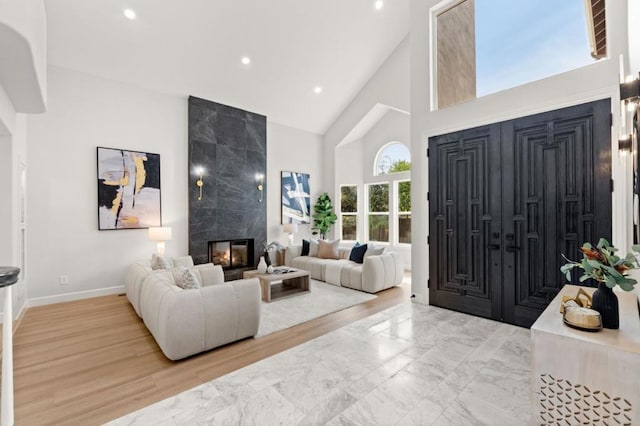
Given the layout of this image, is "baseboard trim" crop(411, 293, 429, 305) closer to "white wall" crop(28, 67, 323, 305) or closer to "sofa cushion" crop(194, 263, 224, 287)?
"sofa cushion" crop(194, 263, 224, 287)

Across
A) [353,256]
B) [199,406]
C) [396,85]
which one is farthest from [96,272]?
[396,85]

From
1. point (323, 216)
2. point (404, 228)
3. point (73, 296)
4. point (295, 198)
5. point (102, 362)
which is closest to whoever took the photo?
point (102, 362)

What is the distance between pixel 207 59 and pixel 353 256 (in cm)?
443

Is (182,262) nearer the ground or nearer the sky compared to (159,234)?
nearer the ground

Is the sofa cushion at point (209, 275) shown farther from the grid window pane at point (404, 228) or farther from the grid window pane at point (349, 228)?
the grid window pane at point (404, 228)

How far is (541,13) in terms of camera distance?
3188mm

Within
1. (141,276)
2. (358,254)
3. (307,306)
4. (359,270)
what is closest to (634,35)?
(359,270)

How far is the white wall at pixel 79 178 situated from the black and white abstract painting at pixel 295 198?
280 centimetres

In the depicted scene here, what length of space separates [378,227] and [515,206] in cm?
445

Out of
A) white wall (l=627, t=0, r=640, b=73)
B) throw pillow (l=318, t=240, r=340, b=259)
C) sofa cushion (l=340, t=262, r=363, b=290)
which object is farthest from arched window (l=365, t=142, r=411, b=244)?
white wall (l=627, t=0, r=640, b=73)

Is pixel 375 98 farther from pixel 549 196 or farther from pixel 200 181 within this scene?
pixel 549 196

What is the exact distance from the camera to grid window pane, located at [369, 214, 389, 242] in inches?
298

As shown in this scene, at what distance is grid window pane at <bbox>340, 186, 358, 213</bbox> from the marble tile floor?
5.18 metres

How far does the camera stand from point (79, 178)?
4.57 m
